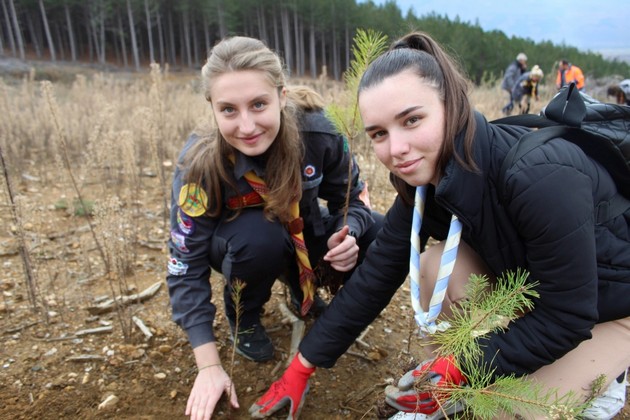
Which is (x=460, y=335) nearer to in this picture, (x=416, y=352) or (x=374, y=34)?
(x=374, y=34)

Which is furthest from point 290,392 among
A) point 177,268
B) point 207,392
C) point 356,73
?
point 356,73

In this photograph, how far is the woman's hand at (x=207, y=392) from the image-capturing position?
57.5 inches

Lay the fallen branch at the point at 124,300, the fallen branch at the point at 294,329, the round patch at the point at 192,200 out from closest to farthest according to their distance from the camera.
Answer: the round patch at the point at 192,200 < the fallen branch at the point at 294,329 < the fallen branch at the point at 124,300

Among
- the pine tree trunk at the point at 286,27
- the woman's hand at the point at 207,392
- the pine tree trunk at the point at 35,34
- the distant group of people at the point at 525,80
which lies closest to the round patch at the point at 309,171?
the woman's hand at the point at 207,392

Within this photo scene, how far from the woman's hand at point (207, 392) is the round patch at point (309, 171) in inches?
33.1

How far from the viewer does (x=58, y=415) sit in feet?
5.27

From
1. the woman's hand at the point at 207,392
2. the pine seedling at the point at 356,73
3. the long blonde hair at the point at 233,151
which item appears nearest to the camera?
the pine seedling at the point at 356,73

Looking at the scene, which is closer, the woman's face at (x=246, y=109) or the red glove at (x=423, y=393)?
the red glove at (x=423, y=393)

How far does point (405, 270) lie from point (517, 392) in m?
0.65

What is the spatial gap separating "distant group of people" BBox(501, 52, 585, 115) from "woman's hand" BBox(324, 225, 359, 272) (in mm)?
6438

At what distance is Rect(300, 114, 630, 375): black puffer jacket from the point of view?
104 cm

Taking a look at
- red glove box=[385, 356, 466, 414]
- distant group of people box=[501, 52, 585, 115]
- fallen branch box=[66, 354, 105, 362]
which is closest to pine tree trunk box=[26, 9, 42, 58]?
distant group of people box=[501, 52, 585, 115]

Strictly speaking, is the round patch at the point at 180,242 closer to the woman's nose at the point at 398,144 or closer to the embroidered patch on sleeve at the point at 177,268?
the embroidered patch on sleeve at the point at 177,268

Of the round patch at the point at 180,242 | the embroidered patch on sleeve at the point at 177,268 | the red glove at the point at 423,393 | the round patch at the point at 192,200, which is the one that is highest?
the round patch at the point at 192,200
